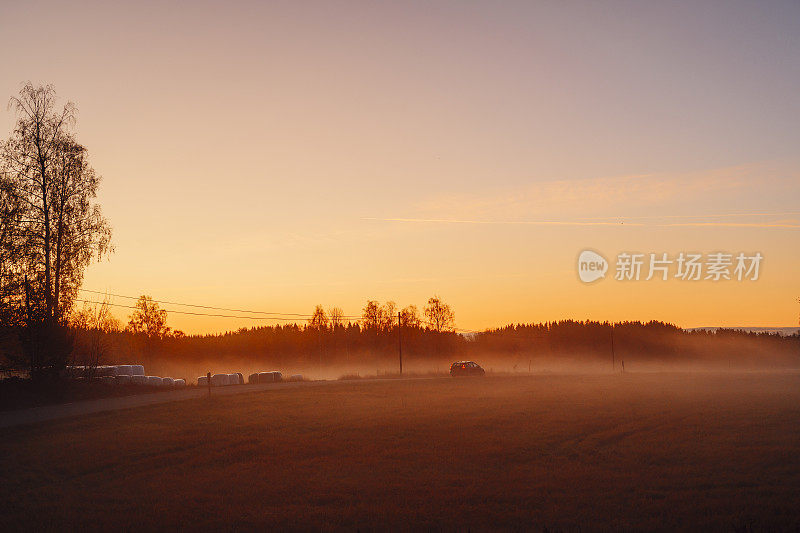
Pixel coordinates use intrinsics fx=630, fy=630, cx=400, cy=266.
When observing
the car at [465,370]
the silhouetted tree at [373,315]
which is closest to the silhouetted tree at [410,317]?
the silhouetted tree at [373,315]

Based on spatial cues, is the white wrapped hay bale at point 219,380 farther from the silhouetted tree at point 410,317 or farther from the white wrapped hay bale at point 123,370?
the silhouetted tree at point 410,317

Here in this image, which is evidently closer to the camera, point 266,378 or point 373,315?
point 266,378

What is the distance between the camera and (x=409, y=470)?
54.1 feet

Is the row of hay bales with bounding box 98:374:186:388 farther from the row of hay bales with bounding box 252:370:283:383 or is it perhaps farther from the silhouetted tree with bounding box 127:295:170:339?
the silhouetted tree with bounding box 127:295:170:339

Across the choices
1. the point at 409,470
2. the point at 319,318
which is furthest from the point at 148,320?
the point at 409,470

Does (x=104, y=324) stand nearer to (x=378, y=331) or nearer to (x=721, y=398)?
(x=721, y=398)

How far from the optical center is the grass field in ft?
39.5

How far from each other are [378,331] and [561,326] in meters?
69.0

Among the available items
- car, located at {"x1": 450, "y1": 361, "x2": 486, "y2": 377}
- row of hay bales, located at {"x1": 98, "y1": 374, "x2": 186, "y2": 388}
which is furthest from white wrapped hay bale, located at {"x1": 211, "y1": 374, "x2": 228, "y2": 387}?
car, located at {"x1": 450, "y1": 361, "x2": 486, "y2": 377}

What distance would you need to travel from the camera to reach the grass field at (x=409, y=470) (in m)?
12.1

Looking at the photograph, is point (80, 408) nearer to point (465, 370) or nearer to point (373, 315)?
point (465, 370)

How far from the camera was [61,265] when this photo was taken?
1549 inches

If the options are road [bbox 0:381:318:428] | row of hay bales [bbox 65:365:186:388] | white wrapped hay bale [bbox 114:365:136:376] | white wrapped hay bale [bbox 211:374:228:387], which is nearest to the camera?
road [bbox 0:381:318:428]

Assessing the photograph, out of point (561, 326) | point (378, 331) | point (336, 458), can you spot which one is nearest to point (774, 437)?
point (336, 458)
